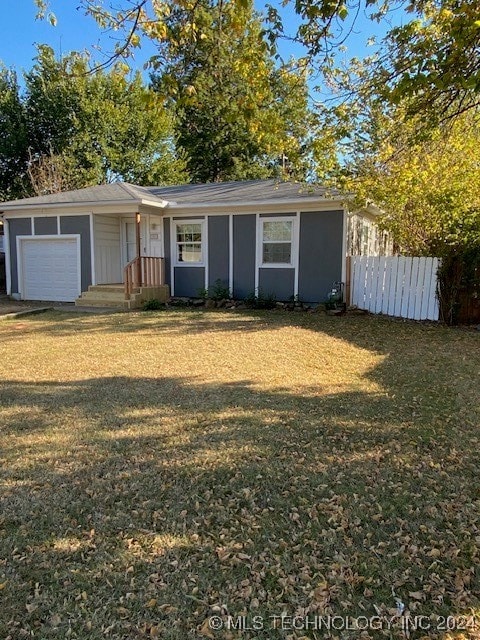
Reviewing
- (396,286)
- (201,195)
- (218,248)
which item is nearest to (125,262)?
(201,195)

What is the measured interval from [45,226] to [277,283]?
6.93m

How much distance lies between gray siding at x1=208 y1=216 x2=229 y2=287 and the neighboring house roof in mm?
612

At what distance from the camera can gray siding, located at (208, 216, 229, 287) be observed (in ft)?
39.4

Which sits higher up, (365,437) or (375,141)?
(375,141)

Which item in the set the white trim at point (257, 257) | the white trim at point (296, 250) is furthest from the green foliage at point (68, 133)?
the white trim at point (296, 250)

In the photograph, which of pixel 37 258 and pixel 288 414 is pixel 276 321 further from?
pixel 37 258

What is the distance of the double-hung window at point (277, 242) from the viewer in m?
11.4

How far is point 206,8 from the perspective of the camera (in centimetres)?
466

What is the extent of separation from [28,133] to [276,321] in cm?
1821

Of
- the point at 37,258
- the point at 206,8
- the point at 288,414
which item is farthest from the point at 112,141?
the point at 288,414

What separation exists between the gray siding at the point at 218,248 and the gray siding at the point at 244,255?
0.89 feet

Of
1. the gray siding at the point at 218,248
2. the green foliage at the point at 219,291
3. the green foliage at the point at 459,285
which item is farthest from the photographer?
the gray siding at the point at 218,248

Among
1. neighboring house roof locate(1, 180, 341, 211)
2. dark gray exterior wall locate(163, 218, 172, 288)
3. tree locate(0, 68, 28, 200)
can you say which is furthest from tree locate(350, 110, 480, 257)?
tree locate(0, 68, 28, 200)

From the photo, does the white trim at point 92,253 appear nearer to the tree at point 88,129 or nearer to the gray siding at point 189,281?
the gray siding at point 189,281
